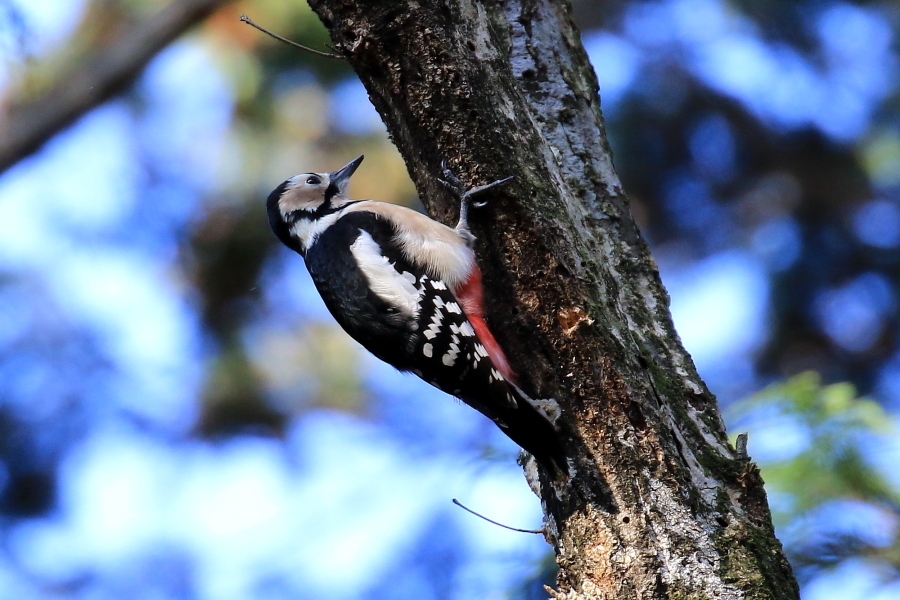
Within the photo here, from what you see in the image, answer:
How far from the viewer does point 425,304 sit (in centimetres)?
319

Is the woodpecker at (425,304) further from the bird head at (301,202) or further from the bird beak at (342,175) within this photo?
the bird beak at (342,175)

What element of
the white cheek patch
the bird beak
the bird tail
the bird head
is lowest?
the bird tail

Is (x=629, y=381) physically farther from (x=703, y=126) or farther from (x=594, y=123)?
(x=703, y=126)

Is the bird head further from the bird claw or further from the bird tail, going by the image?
the bird tail

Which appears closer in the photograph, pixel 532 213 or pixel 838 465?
pixel 532 213

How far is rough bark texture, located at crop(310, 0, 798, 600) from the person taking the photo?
2367 mm

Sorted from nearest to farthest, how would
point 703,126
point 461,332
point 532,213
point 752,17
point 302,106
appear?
point 532,213
point 461,332
point 302,106
point 752,17
point 703,126

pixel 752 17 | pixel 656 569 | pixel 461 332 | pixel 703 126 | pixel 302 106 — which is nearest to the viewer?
pixel 656 569

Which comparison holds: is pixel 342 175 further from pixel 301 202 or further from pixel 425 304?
pixel 425 304

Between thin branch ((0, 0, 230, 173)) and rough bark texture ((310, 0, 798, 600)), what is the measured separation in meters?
2.50

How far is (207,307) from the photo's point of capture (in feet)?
21.1

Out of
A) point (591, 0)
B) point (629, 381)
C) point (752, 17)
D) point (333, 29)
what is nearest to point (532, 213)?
point (629, 381)

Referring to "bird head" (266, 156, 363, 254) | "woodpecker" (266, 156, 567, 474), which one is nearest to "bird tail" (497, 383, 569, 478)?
"woodpecker" (266, 156, 567, 474)

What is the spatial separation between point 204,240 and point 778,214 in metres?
4.63
